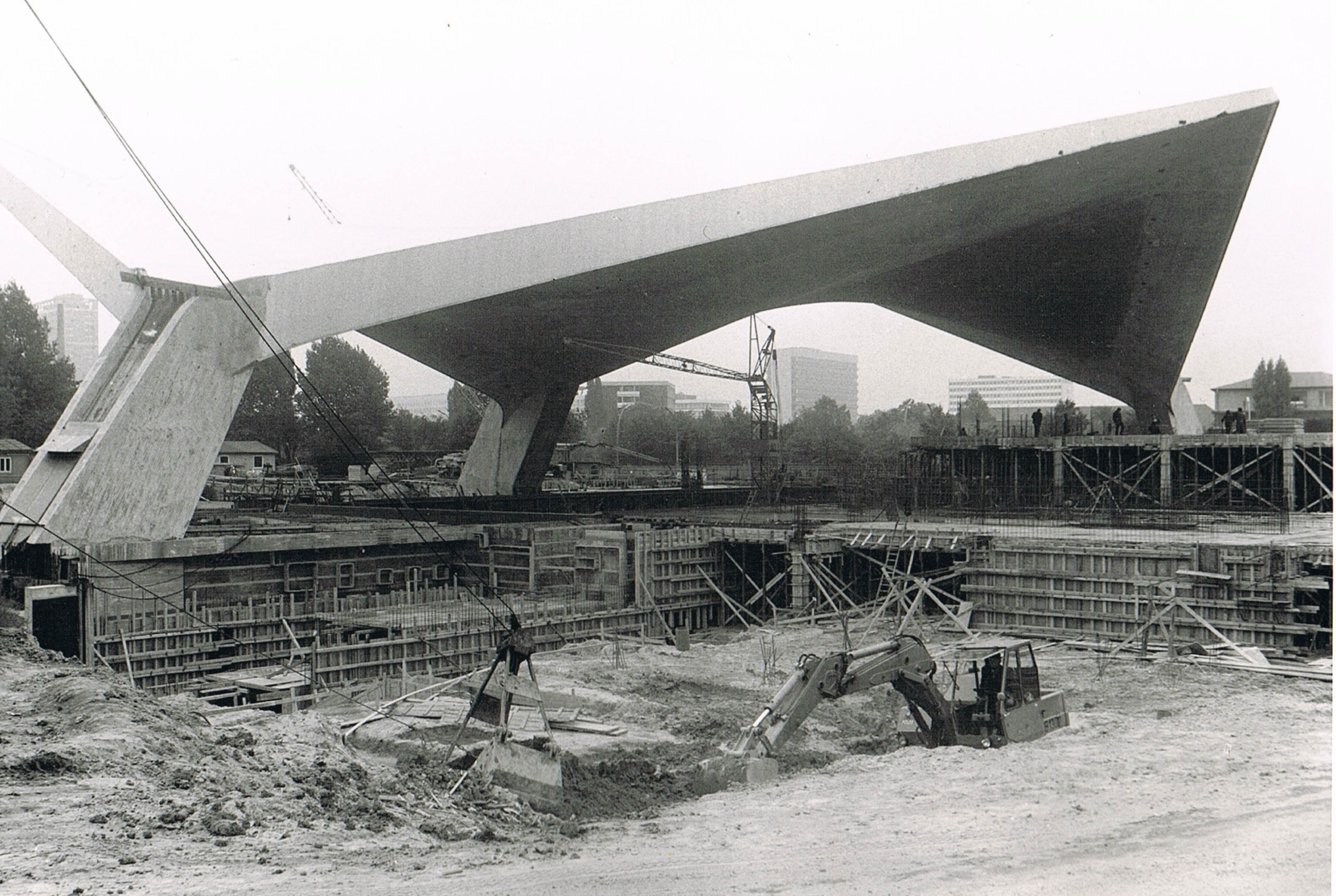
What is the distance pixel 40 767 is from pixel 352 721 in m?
4.52

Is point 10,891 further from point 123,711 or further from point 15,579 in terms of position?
point 15,579

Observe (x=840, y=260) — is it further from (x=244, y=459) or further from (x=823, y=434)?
(x=823, y=434)

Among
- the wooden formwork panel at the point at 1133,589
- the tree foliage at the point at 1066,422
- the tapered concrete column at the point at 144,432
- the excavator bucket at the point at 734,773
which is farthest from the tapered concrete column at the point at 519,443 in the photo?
the excavator bucket at the point at 734,773

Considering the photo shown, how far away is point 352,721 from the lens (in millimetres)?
12000

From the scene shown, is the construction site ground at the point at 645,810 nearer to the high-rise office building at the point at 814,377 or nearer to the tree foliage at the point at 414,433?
the tree foliage at the point at 414,433

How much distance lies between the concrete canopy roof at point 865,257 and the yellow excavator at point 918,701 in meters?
9.58

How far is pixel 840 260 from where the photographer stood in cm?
2364

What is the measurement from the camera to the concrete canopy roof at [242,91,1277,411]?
18.1m

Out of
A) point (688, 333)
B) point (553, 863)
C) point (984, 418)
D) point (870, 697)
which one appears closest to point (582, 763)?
point (553, 863)

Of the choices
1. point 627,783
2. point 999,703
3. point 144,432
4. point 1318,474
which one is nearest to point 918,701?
point 999,703

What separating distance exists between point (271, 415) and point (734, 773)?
5535cm

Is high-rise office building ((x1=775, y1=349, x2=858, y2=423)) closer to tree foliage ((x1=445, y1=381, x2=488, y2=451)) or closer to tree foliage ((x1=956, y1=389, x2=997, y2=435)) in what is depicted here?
tree foliage ((x1=956, y1=389, x2=997, y2=435))

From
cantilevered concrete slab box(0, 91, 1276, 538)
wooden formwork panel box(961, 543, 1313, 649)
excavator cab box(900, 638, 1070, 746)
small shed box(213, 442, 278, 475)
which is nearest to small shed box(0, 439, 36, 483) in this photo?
cantilevered concrete slab box(0, 91, 1276, 538)

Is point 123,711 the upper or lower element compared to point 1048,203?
lower
